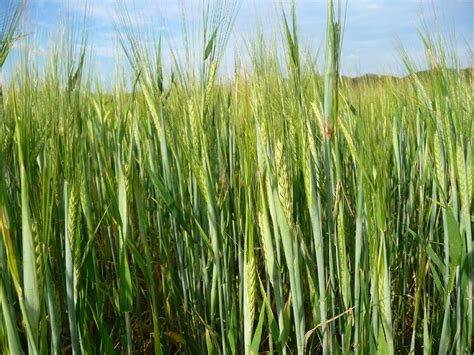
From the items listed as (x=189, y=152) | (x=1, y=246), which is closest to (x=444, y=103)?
(x=189, y=152)

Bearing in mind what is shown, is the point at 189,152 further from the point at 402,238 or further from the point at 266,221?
the point at 402,238

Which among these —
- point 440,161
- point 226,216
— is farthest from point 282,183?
point 440,161

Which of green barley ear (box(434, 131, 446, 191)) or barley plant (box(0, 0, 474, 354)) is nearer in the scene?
barley plant (box(0, 0, 474, 354))

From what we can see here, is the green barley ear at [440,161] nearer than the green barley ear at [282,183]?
No

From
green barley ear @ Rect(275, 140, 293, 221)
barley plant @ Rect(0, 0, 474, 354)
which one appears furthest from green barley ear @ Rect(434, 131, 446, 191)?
green barley ear @ Rect(275, 140, 293, 221)

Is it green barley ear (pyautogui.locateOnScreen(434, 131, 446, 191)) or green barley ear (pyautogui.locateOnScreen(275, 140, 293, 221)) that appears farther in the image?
green barley ear (pyautogui.locateOnScreen(434, 131, 446, 191))

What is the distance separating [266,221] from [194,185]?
1.10 ft

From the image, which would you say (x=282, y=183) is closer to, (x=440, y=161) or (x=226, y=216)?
(x=226, y=216)

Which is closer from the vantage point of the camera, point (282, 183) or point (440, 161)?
point (282, 183)

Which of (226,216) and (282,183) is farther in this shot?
(226,216)

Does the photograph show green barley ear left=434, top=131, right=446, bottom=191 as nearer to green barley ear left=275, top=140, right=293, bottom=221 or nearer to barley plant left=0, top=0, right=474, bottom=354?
barley plant left=0, top=0, right=474, bottom=354

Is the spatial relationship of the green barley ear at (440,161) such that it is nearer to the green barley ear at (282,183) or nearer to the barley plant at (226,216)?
the barley plant at (226,216)

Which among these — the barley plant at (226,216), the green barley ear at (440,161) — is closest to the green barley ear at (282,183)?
the barley plant at (226,216)

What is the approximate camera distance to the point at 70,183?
2.63ft
